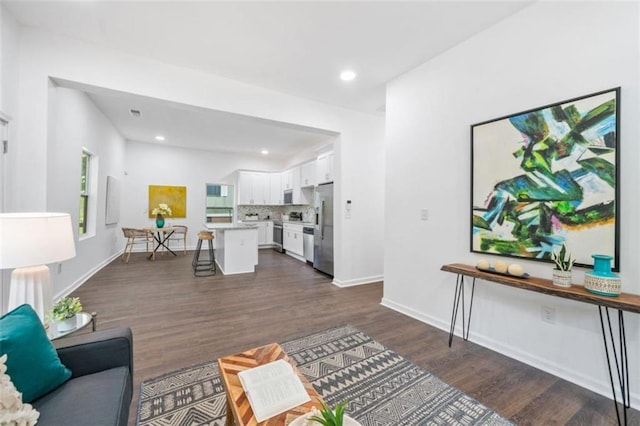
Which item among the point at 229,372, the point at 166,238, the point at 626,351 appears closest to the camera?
the point at 229,372

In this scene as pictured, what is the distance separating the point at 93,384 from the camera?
3.93ft

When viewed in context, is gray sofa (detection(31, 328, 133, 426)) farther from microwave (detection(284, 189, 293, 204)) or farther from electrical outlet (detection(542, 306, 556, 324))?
microwave (detection(284, 189, 293, 204))

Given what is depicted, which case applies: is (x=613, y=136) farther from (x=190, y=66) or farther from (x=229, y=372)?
(x=190, y=66)

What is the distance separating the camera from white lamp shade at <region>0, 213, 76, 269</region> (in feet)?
4.54

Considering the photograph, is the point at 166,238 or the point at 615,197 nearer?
the point at 615,197

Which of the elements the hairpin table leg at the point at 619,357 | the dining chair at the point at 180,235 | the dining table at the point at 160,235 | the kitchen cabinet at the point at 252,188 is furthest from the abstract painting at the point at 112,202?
the hairpin table leg at the point at 619,357

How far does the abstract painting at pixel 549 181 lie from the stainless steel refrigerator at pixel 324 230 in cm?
266

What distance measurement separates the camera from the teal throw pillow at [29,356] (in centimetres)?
103

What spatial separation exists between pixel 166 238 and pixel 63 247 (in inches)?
220

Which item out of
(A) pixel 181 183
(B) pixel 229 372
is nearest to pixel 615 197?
(B) pixel 229 372

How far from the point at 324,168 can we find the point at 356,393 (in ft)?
13.7

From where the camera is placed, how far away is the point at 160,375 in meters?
1.95

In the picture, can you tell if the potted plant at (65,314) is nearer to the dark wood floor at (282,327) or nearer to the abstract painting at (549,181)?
the dark wood floor at (282,327)

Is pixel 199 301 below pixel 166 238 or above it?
below
